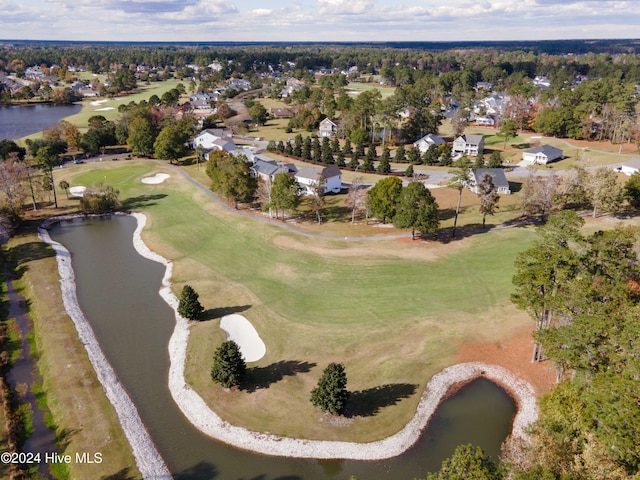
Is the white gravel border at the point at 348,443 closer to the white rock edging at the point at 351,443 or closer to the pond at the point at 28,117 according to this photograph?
the white rock edging at the point at 351,443

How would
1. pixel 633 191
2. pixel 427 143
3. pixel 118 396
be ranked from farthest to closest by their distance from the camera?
pixel 427 143 < pixel 633 191 < pixel 118 396

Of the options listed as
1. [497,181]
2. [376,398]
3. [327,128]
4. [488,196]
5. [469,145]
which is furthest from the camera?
[327,128]

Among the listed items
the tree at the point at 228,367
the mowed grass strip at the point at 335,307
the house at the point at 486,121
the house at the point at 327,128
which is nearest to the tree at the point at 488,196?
the mowed grass strip at the point at 335,307

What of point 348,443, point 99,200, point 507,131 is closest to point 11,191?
point 99,200

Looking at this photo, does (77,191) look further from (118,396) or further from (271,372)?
(271,372)

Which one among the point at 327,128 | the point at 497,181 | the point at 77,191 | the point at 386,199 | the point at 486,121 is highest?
the point at 486,121

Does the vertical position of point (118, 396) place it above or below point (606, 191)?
below

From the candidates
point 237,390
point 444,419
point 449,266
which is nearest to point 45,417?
point 237,390

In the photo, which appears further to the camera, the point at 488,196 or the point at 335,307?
the point at 488,196
